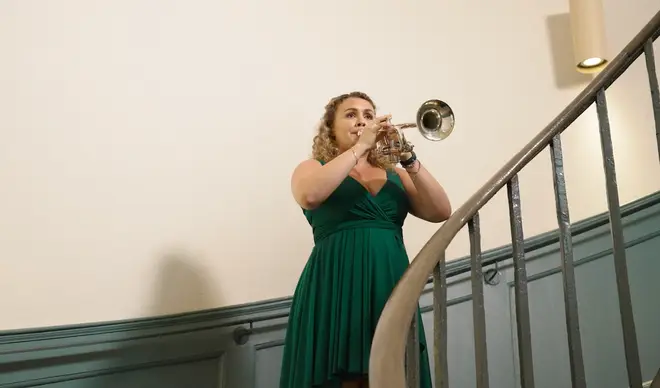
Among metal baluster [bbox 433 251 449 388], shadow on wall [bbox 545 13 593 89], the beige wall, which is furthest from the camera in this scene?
shadow on wall [bbox 545 13 593 89]

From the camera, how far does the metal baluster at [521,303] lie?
4.34ft

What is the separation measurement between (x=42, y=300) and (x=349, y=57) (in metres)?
1.70

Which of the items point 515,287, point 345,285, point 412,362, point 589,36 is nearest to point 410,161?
point 345,285

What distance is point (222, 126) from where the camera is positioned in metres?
2.71

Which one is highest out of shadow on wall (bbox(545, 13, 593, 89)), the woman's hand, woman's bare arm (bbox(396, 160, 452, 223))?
shadow on wall (bbox(545, 13, 593, 89))

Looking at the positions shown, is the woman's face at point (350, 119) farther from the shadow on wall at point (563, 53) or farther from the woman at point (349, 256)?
the shadow on wall at point (563, 53)

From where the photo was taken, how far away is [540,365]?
2.48 meters

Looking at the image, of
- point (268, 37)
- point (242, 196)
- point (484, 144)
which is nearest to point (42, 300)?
point (242, 196)

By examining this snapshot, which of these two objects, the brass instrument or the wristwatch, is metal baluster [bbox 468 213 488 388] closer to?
the wristwatch

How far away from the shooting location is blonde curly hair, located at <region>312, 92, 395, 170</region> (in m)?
1.95

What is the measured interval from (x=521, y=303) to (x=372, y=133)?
2.17 ft

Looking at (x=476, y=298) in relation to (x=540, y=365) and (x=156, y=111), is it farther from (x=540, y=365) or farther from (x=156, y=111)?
(x=156, y=111)

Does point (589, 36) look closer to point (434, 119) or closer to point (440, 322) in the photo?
point (434, 119)

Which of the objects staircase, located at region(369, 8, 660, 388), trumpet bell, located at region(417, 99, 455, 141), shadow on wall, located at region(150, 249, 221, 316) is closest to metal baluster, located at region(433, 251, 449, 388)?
staircase, located at region(369, 8, 660, 388)
